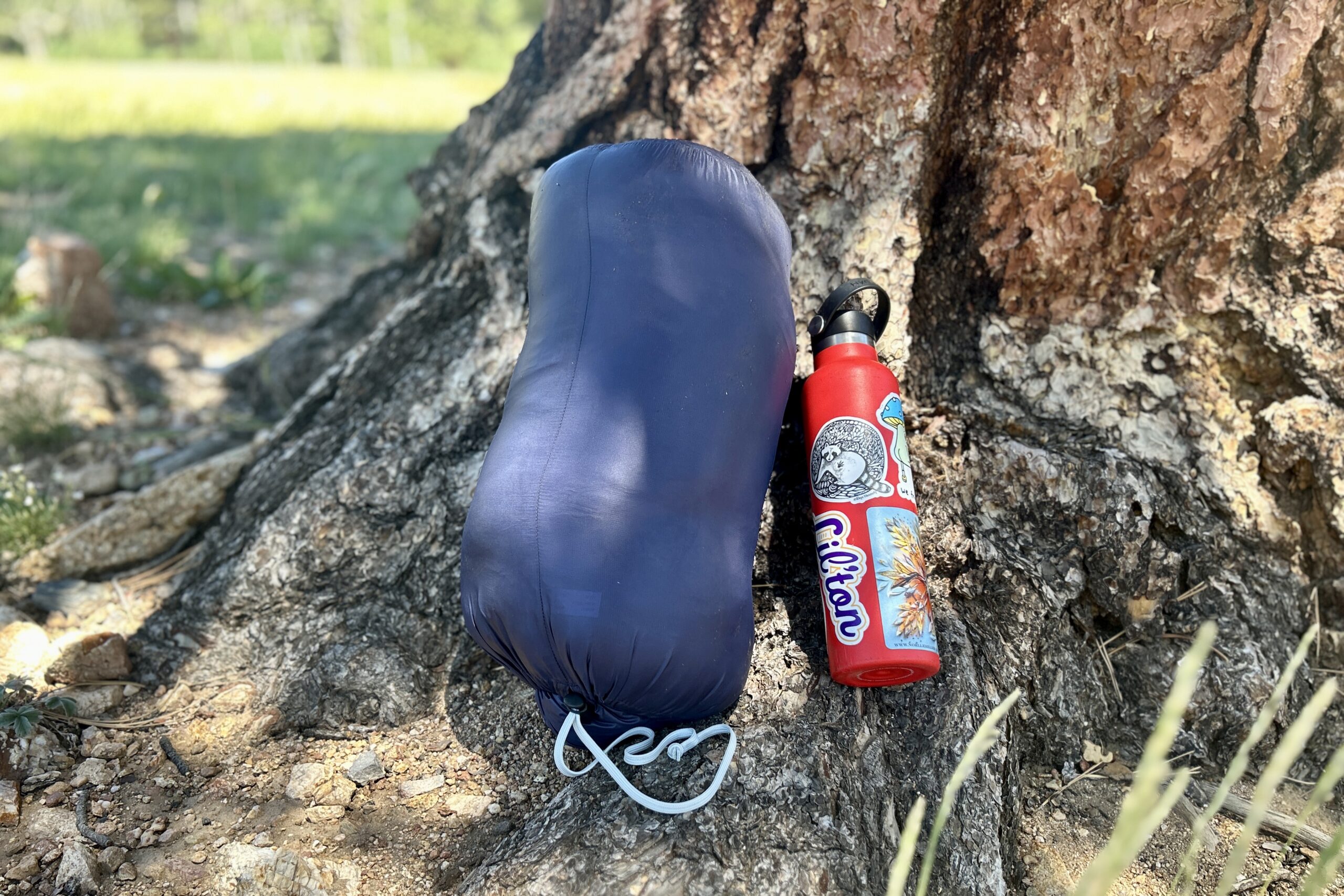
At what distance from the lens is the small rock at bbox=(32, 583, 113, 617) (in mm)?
2496

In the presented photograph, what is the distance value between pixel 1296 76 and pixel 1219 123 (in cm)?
17

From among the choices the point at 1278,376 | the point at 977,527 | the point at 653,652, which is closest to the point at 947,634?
the point at 977,527

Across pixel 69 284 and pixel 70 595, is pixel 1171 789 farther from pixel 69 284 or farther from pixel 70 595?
pixel 69 284

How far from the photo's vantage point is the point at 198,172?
22.6ft

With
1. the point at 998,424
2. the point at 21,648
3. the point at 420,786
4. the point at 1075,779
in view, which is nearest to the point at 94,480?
the point at 21,648

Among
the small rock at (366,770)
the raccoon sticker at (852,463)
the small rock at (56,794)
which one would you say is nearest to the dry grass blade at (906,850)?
the raccoon sticker at (852,463)

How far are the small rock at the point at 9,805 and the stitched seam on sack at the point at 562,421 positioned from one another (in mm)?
1136

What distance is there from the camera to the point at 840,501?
191 cm

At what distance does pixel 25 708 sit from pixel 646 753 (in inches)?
53.5

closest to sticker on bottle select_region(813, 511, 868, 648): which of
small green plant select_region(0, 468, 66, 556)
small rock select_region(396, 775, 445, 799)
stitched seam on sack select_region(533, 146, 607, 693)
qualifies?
stitched seam on sack select_region(533, 146, 607, 693)

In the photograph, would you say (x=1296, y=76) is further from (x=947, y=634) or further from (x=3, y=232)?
(x=3, y=232)

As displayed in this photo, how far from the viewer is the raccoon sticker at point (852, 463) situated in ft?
6.25

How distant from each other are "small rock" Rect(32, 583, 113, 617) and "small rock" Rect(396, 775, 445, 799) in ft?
3.96

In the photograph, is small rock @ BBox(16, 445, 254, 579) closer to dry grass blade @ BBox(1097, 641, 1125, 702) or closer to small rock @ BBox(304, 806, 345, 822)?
small rock @ BBox(304, 806, 345, 822)
